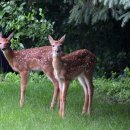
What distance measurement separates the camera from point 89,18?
8.33 meters

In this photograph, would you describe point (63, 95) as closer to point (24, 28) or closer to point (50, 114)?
point (50, 114)

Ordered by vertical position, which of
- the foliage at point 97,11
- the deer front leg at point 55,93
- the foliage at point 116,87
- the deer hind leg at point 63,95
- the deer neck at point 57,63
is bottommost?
the foliage at point 116,87

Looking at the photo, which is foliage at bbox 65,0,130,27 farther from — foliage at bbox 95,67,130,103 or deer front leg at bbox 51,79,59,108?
foliage at bbox 95,67,130,103

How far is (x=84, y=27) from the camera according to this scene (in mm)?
10594

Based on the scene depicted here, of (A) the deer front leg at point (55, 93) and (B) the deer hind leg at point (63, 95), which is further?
(A) the deer front leg at point (55, 93)

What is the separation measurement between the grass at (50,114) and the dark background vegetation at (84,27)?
3.74 ft

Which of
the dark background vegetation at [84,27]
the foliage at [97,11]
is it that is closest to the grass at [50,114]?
the dark background vegetation at [84,27]

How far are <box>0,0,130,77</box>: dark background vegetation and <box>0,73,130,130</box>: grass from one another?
1.14 m

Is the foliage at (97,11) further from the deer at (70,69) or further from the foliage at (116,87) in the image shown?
the foliage at (116,87)

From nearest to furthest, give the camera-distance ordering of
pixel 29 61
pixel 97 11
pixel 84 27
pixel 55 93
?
pixel 97 11, pixel 55 93, pixel 29 61, pixel 84 27

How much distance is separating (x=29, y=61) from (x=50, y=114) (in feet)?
4.52

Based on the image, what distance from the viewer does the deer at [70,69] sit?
29.4 feet

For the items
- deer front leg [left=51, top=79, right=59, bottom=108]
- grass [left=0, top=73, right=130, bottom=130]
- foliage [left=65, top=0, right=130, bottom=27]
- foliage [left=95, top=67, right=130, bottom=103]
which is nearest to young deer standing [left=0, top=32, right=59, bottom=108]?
deer front leg [left=51, top=79, right=59, bottom=108]

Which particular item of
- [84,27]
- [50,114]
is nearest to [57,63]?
[50,114]
